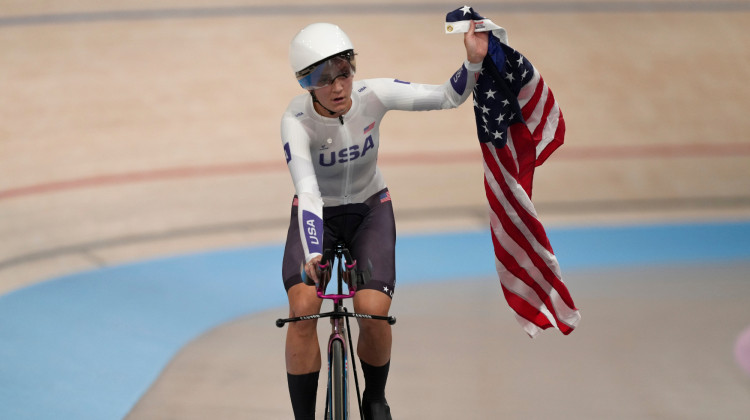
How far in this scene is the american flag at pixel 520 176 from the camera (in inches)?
130

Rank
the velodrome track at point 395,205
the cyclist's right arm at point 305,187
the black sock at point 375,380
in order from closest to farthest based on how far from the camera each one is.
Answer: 1. the cyclist's right arm at point 305,187
2. the black sock at point 375,380
3. the velodrome track at point 395,205

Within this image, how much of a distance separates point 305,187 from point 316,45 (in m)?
0.44

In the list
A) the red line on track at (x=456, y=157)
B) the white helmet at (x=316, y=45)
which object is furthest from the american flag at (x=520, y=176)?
the red line on track at (x=456, y=157)

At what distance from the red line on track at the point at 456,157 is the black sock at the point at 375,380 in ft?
12.1

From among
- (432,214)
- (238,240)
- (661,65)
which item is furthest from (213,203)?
(661,65)

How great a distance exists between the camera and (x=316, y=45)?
113 inches

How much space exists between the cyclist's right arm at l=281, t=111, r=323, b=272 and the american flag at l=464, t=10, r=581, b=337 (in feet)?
2.31

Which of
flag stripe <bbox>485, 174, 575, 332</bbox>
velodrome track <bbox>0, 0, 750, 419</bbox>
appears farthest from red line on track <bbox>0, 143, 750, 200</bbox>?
flag stripe <bbox>485, 174, 575, 332</bbox>

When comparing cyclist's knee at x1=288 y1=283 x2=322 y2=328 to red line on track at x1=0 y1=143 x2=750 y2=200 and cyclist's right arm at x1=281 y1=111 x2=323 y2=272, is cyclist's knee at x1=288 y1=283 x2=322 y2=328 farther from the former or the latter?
red line on track at x1=0 y1=143 x2=750 y2=200

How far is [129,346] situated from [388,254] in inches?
74.2

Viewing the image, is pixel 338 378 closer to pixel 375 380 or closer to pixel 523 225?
pixel 375 380

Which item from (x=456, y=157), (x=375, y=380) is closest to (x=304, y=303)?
(x=375, y=380)

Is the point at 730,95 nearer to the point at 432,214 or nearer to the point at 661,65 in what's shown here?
the point at 661,65

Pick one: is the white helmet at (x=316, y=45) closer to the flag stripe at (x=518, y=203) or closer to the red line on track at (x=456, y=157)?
the flag stripe at (x=518, y=203)
